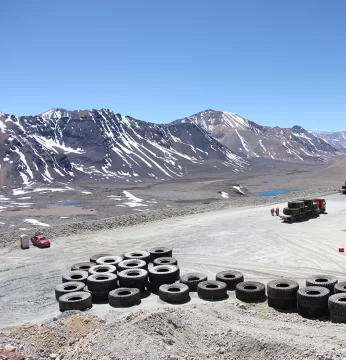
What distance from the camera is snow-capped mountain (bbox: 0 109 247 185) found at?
315 feet

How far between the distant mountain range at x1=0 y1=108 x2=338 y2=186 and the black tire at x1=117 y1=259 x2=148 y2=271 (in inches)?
2700

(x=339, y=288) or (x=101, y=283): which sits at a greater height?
(x=101, y=283)

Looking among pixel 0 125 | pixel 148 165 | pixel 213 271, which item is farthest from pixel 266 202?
pixel 0 125

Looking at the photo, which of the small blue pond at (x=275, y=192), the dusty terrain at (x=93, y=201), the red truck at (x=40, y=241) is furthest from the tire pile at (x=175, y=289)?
the small blue pond at (x=275, y=192)

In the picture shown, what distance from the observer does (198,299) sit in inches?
626

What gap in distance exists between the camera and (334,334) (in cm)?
1128

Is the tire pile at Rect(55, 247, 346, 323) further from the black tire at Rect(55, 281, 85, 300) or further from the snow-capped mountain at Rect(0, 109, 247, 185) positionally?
the snow-capped mountain at Rect(0, 109, 247, 185)

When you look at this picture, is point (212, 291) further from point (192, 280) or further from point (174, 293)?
point (192, 280)

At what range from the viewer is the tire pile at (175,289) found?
1365 cm

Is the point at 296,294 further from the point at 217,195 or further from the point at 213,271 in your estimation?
the point at 217,195

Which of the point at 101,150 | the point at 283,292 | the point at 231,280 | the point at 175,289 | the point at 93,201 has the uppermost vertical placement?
the point at 101,150

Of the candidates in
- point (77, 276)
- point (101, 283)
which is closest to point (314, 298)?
point (101, 283)

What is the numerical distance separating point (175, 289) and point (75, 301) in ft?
12.6

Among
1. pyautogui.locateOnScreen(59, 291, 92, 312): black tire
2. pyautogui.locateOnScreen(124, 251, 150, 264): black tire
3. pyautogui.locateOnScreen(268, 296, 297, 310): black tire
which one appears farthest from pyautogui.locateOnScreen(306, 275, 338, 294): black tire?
pyautogui.locateOnScreen(59, 291, 92, 312): black tire
